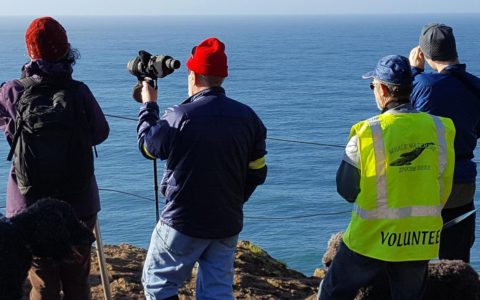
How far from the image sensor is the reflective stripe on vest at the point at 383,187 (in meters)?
4.46

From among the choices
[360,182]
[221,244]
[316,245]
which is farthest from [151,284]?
[316,245]

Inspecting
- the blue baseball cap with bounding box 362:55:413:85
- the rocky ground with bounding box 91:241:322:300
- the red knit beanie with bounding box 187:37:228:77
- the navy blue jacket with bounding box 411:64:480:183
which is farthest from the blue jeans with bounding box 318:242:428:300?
the rocky ground with bounding box 91:241:322:300

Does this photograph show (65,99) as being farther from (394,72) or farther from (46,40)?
(394,72)

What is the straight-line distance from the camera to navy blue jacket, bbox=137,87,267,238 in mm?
4609

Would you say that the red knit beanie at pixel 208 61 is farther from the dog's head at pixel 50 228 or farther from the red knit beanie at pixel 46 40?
the dog's head at pixel 50 228

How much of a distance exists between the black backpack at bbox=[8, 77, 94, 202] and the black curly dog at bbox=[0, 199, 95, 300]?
1.23 ft

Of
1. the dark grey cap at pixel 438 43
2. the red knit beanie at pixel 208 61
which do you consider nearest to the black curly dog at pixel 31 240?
the red knit beanie at pixel 208 61

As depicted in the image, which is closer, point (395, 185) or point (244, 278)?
point (395, 185)

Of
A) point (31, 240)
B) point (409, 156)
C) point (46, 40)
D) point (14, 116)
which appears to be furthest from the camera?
point (14, 116)

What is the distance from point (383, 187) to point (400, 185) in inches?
3.7

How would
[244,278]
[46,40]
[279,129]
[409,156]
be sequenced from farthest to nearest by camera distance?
[279,129] < [244,278] < [46,40] < [409,156]

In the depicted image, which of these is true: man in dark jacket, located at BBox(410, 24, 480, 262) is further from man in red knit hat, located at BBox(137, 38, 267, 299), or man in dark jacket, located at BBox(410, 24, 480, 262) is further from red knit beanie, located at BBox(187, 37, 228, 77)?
red knit beanie, located at BBox(187, 37, 228, 77)

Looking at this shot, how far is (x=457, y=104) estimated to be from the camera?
18.2ft

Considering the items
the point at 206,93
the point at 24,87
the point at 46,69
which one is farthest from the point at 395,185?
the point at 24,87
